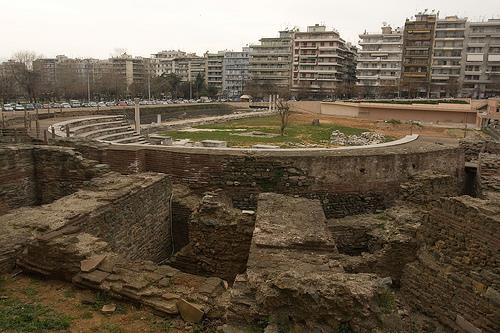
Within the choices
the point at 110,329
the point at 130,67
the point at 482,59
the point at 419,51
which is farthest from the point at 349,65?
the point at 110,329

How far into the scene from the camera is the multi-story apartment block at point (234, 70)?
104 meters

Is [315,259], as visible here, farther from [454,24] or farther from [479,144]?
[454,24]

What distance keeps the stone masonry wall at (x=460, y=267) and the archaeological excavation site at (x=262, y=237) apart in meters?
0.02

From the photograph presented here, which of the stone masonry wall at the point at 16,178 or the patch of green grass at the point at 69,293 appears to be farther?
the stone masonry wall at the point at 16,178

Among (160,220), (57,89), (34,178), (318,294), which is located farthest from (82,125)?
(57,89)

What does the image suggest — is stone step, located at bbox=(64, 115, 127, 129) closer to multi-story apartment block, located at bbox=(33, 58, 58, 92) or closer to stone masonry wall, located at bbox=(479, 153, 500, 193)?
stone masonry wall, located at bbox=(479, 153, 500, 193)

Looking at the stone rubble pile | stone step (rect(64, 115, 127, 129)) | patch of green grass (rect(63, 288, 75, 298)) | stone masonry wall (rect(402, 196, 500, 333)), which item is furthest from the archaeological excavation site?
stone step (rect(64, 115, 127, 129))

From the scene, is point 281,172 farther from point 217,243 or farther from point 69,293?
point 69,293

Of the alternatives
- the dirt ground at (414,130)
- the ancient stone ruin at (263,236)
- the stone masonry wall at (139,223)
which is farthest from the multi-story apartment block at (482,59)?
the stone masonry wall at (139,223)

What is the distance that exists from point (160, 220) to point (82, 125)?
45.7ft

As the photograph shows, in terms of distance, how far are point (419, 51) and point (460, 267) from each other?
72.8 meters

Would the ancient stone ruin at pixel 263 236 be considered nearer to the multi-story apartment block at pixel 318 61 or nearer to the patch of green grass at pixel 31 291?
the patch of green grass at pixel 31 291

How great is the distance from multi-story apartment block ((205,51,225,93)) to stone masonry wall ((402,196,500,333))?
330 feet

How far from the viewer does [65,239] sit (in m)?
5.87
